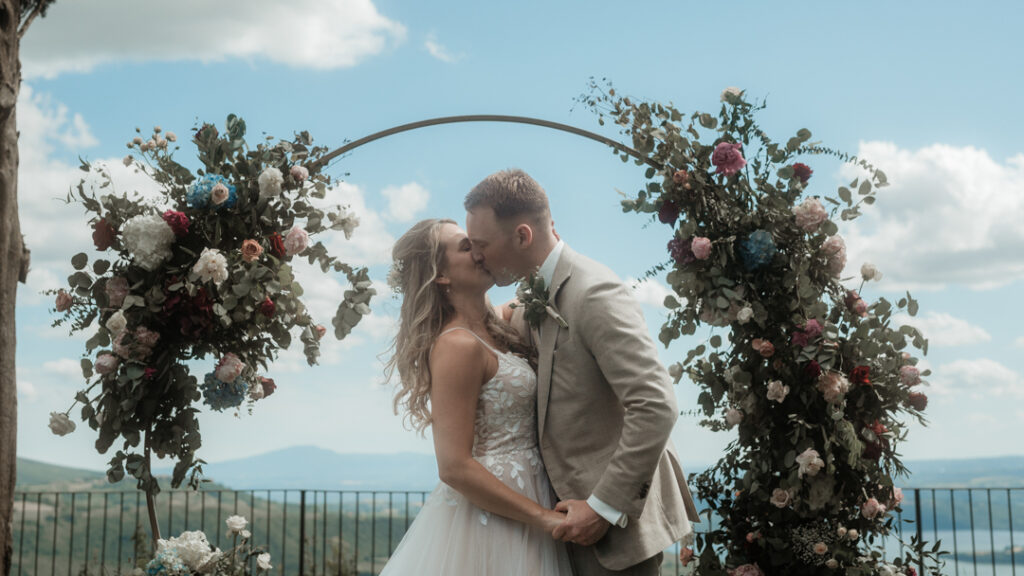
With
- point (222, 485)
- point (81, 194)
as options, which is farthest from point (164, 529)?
point (81, 194)

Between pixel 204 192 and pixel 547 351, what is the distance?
5.88 feet

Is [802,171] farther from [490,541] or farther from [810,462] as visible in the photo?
[490,541]

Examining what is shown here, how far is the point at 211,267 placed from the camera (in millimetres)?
3598

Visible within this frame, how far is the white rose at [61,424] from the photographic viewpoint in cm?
372

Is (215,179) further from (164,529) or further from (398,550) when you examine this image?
(164,529)

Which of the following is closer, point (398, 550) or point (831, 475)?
point (398, 550)

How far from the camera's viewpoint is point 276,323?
3.88m

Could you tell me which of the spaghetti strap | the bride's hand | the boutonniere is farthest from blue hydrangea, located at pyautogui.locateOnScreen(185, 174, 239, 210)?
the bride's hand

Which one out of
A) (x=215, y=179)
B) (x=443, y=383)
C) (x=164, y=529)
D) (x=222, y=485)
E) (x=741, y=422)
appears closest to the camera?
(x=443, y=383)

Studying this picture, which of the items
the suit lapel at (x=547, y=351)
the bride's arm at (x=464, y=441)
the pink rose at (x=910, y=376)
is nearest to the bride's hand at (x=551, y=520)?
the bride's arm at (x=464, y=441)

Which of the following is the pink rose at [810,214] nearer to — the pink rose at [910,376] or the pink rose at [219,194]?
the pink rose at [910,376]

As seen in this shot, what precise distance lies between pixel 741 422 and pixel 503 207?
5.70ft

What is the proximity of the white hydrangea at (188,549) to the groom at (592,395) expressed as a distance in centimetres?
182

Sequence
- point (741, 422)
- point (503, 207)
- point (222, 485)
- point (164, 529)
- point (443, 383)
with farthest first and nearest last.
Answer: point (164, 529) < point (222, 485) < point (741, 422) < point (503, 207) < point (443, 383)
